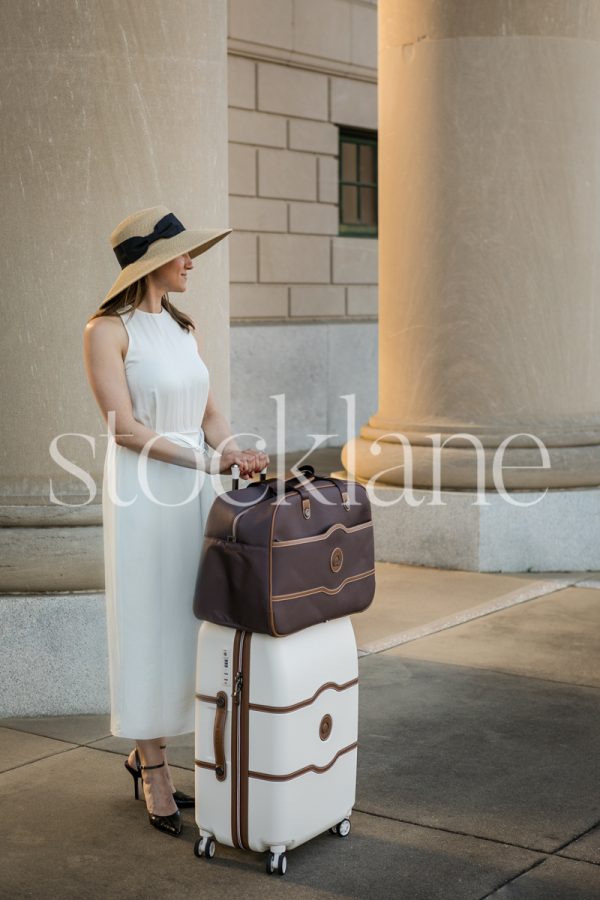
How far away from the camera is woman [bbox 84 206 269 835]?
4.42 metres

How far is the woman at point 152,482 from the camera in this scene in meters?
4.42

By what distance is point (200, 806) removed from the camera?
4.25 meters

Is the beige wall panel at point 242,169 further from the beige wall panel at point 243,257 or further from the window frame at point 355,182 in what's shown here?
the window frame at point 355,182

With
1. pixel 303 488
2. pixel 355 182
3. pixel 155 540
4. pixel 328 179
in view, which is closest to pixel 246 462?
pixel 303 488

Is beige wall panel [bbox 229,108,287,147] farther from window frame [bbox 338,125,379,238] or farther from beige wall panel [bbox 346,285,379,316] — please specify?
beige wall panel [bbox 346,285,379,316]

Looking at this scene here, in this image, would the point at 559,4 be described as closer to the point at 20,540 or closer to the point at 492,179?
the point at 492,179

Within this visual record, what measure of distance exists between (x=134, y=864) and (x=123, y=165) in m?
2.97

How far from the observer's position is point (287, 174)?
49.9 ft

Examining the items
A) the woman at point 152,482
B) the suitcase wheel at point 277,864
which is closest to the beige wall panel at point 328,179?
the woman at point 152,482

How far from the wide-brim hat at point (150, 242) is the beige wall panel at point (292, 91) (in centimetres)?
1054

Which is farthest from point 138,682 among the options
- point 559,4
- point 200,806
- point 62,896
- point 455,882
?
point 559,4

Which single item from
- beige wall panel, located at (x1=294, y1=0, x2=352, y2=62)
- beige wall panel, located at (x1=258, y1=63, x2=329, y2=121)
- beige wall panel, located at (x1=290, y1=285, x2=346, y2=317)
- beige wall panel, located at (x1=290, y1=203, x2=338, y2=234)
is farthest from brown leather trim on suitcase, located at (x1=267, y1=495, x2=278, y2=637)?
beige wall panel, located at (x1=294, y1=0, x2=352, y2=62)

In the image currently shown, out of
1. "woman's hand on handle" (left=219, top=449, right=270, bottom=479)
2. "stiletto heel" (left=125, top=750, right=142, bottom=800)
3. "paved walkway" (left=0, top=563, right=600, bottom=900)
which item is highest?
"woman's hand on handle" (left=219, top=449, right=270, bottom=479)

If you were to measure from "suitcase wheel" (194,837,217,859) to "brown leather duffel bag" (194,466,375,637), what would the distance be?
70 centimetres
